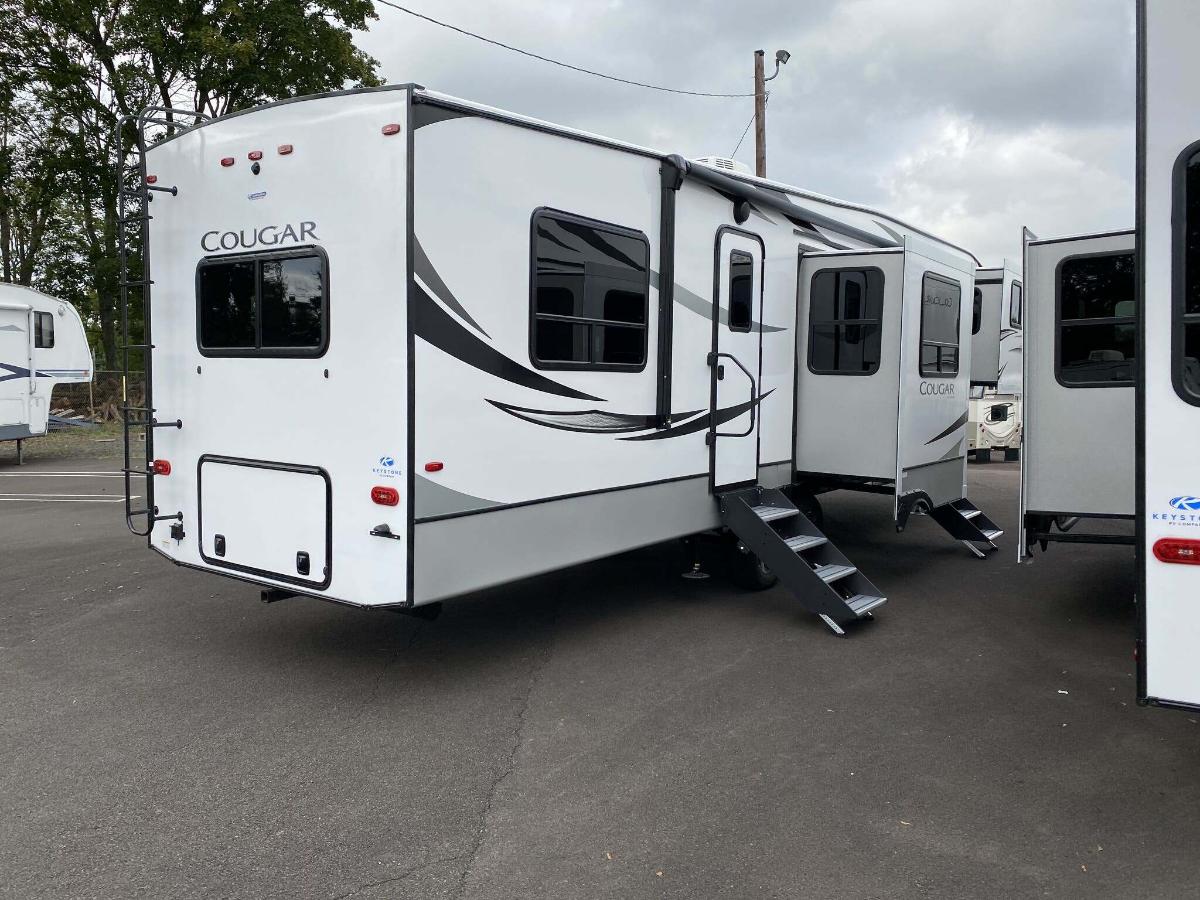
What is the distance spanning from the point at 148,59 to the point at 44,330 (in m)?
6.51

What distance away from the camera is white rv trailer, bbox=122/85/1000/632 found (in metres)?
4.60

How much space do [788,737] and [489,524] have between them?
1.76m

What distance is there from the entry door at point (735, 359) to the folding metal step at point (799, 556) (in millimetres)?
189

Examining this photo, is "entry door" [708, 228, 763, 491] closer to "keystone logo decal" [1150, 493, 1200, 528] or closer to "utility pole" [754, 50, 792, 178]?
"keystone logo decal" [1150, 493, 1200, 528]

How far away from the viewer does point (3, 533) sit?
9.02m

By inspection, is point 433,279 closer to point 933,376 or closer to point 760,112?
point 933,376

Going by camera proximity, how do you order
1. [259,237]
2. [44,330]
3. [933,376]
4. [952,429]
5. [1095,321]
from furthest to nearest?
1. [44,330]
2. [952,429]
3. [933,376]
4. [1095,321]
5. [259,237]

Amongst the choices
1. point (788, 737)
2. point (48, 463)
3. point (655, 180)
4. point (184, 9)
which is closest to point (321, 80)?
point (184, 9)

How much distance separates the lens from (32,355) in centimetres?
1427

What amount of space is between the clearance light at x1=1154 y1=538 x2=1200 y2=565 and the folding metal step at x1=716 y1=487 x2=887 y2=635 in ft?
9.23

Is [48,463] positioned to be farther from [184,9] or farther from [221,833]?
[221,833]

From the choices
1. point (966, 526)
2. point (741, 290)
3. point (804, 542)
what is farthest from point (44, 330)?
point (966, 526)

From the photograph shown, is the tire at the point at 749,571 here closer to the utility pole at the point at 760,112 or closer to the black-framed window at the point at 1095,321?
the black-framed window at the point at 1095,321

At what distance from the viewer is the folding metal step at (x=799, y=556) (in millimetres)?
6164
